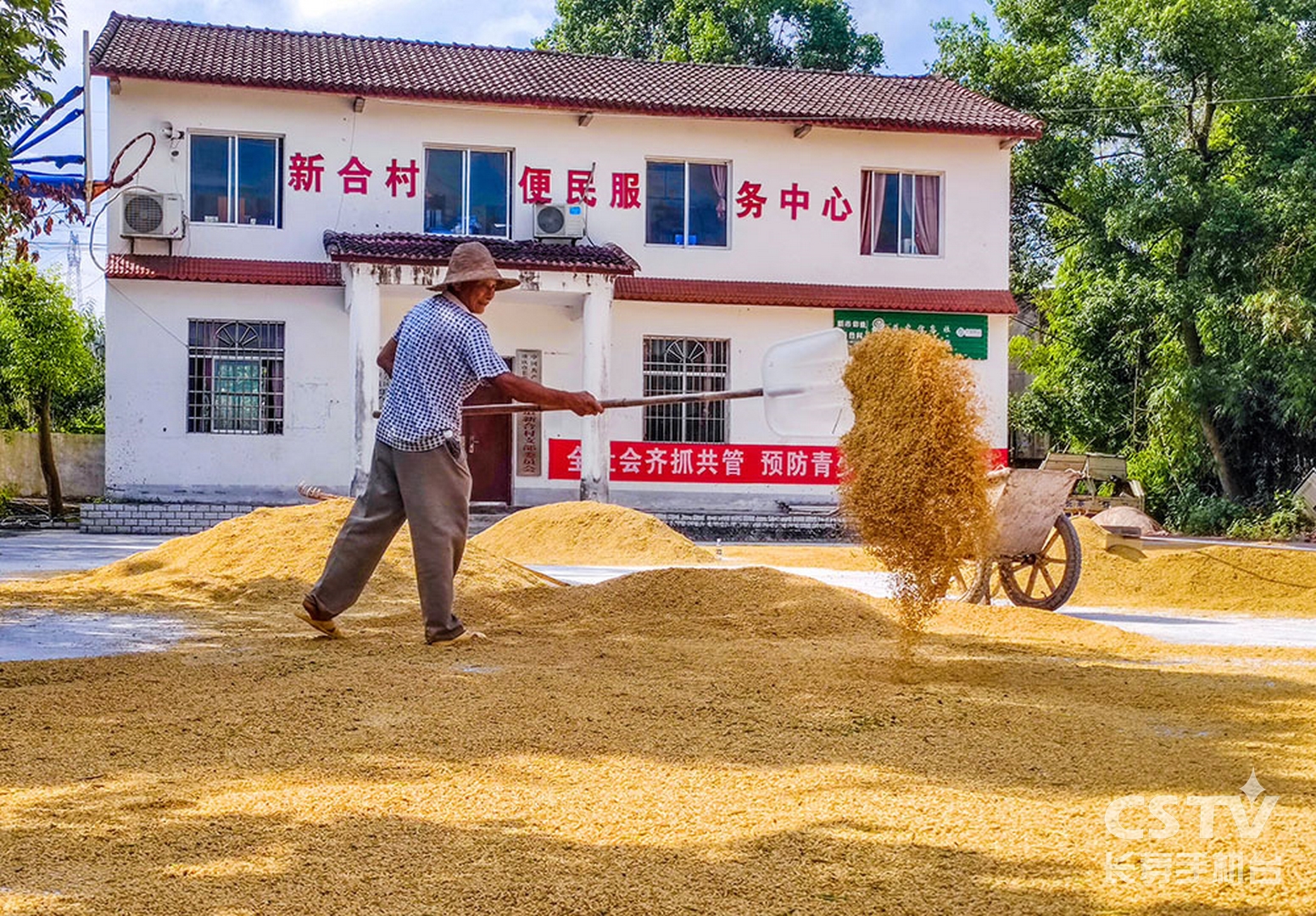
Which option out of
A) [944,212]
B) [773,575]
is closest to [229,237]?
[944,212]

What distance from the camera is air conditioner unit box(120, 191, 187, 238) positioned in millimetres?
18688

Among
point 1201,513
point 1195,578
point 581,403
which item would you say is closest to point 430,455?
point 581,403

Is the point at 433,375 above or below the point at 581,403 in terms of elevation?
above

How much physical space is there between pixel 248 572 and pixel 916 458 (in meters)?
5.31

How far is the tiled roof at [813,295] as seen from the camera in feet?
66.6

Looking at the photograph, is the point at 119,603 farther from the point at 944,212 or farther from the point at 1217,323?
the point at 1217,323

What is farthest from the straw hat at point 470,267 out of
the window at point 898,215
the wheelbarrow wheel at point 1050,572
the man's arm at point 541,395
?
the window at point 898,215

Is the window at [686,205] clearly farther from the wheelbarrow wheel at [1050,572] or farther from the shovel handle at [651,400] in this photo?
the shovel handle at [651,400]

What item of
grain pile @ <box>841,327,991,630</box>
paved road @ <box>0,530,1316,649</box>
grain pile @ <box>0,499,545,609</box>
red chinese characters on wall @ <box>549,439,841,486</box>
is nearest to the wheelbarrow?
paved road @ <box>0,530,1316,649</box>

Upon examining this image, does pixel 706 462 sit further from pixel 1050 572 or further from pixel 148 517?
pixel 1050 572

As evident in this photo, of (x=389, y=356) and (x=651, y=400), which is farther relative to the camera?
(x=389, y=356)

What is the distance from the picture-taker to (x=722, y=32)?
101 feet

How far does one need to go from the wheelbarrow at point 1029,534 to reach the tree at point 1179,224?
12.8 meters

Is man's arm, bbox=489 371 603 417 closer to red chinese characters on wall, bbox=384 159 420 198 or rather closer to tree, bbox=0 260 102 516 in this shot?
red chinese characters on wall, bbox=384 159 420 198
